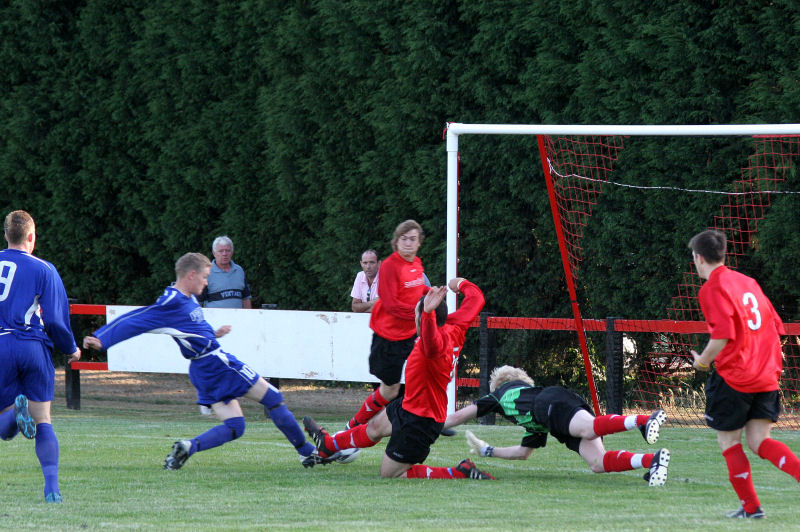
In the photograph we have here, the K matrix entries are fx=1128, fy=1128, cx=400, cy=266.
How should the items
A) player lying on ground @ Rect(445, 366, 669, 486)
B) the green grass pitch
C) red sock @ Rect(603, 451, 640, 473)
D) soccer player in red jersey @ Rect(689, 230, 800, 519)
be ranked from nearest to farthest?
the green grass pitch
soccer player in red jersey @ Rect(689, 230, 800, 519)
player lying on ground @ Rect(445, 366, 669, 486)
red sock @ Rect(603, 451, 640, 473)

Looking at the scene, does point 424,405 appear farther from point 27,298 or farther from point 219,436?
point 27,298

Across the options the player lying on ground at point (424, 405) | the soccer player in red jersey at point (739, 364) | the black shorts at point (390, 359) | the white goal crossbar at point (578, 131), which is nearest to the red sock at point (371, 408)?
the black shorts at point (390, 359)

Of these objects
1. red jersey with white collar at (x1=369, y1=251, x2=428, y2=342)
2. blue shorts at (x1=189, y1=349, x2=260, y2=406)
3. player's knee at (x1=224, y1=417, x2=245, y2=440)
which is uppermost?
red jersey with white collar at (x1=369, y1=251, x2=428, y2=342)

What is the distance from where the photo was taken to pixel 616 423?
23.1ft

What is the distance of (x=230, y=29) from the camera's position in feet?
50.3

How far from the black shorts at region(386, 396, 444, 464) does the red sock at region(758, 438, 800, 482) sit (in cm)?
217

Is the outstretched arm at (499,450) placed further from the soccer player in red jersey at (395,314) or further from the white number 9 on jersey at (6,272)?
the white number 9 on jersey at (6,272)

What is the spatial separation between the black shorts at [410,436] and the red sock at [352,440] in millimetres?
404

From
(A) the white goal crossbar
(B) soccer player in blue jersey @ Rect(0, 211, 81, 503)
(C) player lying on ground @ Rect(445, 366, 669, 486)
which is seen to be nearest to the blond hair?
(B) soccer player in blue jersey @ Rect(0, 211, 81, 503)

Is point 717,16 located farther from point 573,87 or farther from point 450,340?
point 450,340

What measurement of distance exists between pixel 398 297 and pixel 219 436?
204 cm

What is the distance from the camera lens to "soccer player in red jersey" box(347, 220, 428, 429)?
9.12 metres

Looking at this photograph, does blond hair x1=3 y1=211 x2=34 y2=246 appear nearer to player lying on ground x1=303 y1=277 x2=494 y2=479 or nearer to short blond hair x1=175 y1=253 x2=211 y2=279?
short blond hair x1=175 y1=253 x2=211 y2=279

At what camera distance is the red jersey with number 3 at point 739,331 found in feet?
19.6
